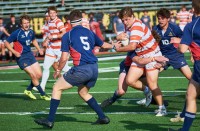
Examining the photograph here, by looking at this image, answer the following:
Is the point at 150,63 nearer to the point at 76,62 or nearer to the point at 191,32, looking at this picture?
the point at 76,62

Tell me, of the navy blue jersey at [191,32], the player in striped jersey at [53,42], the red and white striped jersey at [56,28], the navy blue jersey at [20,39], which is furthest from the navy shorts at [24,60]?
the navy blue jersey at [191,32]

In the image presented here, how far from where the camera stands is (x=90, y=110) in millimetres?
12562

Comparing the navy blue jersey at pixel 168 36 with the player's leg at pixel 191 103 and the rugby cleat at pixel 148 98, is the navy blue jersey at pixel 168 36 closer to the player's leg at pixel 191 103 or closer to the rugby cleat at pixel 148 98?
the rugby cleat at pixel 148 98

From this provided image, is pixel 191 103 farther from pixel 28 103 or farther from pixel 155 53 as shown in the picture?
pixel 28 103

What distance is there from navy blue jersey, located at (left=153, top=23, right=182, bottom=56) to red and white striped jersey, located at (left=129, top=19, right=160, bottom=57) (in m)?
0.96

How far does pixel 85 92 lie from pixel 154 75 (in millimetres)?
1408

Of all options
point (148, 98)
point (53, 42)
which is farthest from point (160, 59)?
point (53, 42)

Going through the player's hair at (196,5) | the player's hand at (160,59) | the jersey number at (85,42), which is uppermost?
the player's hair at (196,5)

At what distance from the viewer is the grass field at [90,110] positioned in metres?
10.7

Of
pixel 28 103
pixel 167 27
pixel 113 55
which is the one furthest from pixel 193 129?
pixel 113 55

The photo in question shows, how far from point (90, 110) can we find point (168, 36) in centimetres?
201

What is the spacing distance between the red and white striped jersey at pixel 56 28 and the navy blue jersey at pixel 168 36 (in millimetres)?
4179

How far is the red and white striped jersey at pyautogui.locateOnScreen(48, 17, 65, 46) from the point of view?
16453 mm

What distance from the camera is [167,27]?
41.3ft
